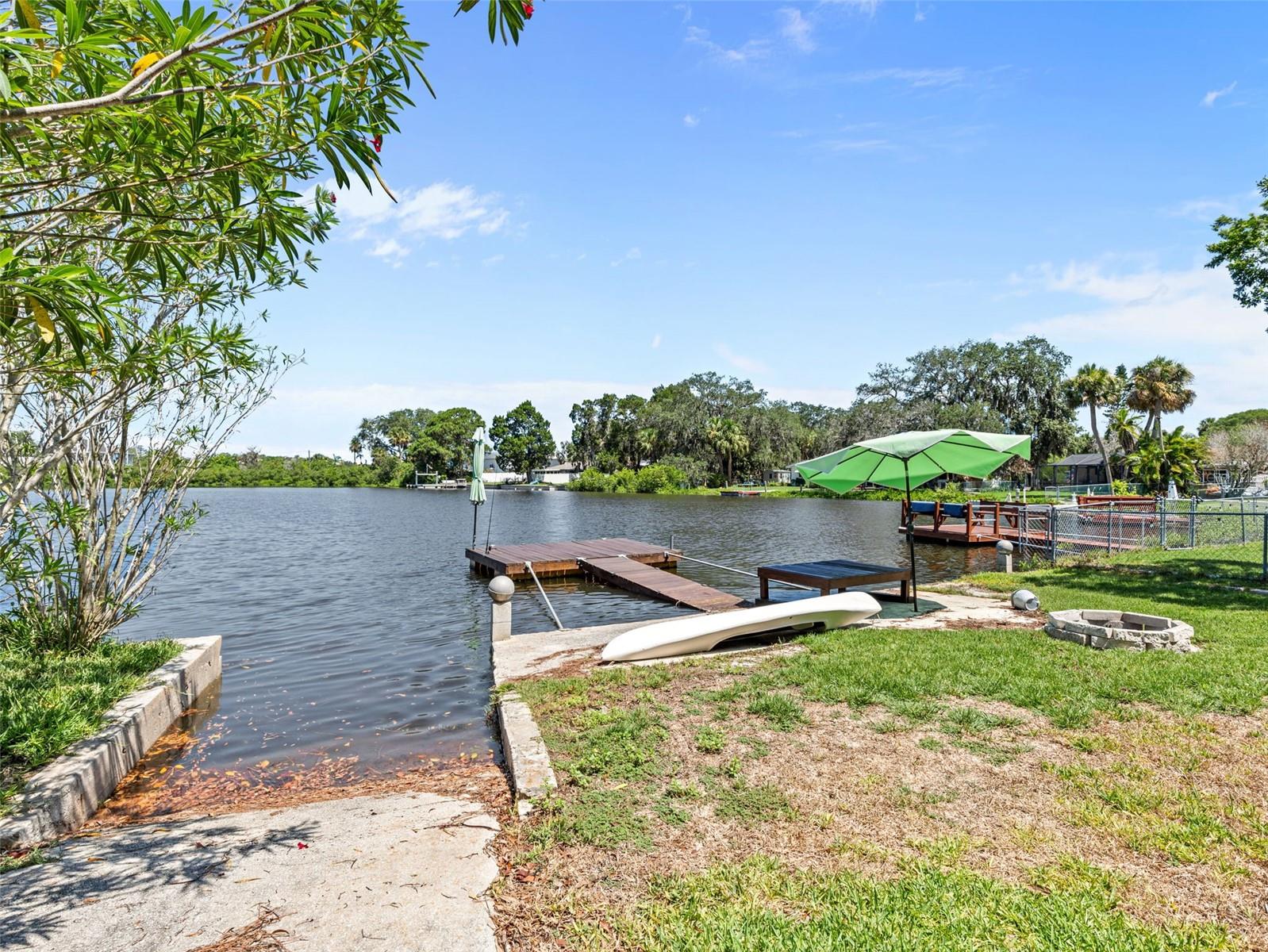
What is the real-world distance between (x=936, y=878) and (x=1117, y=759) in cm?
213

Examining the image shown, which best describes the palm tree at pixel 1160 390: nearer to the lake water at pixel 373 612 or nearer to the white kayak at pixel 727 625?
the lake water at pixel 373 612

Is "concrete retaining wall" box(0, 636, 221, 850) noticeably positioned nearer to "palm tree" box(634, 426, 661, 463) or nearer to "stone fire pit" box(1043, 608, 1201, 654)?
"stone fire pit" box(1043, 608, 1201, 654)

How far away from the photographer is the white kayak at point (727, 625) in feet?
25.7

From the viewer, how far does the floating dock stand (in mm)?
14289

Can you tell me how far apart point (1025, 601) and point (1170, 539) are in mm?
11131

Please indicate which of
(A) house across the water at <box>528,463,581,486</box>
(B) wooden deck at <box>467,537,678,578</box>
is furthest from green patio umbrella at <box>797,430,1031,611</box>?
(A) house across the water at <box>528,463,581,486</box>

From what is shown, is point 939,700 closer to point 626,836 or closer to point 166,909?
point 626,836

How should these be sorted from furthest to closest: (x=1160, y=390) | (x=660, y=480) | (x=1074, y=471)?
(x=660, y=480)
(x=1074, y=471)
(x=1160, y=390)

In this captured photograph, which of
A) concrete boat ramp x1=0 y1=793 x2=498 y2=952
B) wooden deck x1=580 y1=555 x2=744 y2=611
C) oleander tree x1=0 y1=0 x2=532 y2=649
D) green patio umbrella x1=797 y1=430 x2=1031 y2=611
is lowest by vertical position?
wooden deck x1=580 y1=555 x2=744 y2=611

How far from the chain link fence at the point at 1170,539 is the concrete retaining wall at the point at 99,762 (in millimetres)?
15844

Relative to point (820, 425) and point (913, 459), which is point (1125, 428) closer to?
point (913, 459)

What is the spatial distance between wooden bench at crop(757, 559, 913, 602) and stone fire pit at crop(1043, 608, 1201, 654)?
2411mm

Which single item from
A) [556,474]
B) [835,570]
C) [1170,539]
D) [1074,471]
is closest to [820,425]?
[556,474]

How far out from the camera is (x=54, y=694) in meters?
5.67
